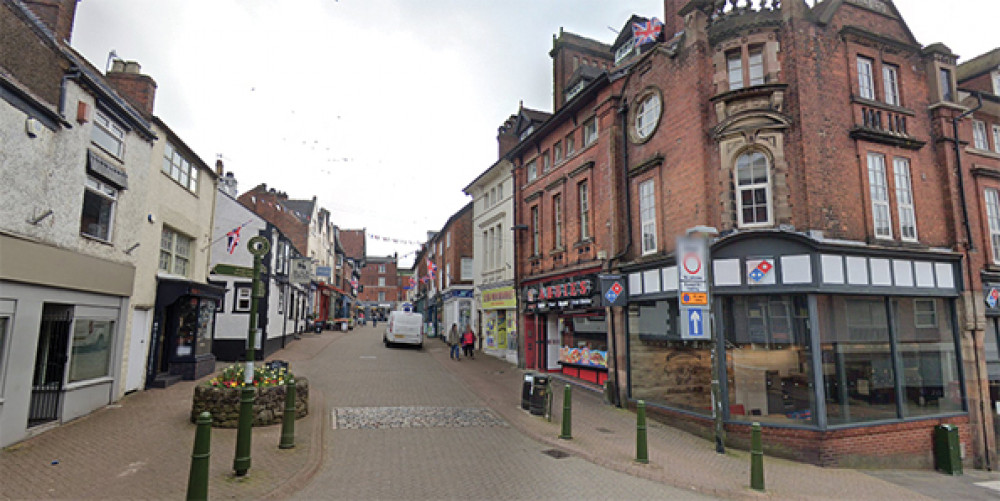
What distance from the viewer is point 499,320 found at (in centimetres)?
2389

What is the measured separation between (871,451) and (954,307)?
4912 millimetres

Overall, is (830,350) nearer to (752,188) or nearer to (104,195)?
(752,188)

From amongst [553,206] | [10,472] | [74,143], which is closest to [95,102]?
[74,143]

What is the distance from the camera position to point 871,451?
1027 centimetres

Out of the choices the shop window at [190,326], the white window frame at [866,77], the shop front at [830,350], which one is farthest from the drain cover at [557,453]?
the white window frame at [866,77]

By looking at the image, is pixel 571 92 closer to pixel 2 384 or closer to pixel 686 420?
pixel 686 420

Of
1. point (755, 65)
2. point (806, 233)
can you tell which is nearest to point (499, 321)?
point (806, 233)

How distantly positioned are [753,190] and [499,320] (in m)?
14.7

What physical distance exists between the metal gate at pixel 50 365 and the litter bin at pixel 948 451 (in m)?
18.0

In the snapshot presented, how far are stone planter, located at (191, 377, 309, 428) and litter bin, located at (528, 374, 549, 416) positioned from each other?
5526mm

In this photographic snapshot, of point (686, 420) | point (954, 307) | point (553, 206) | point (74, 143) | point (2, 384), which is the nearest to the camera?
point (2, 384)

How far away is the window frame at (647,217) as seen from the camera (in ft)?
44.1

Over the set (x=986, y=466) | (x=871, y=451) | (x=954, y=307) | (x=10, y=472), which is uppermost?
(x=954, y=307)

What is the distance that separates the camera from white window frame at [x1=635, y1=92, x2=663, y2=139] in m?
13.6
